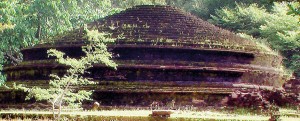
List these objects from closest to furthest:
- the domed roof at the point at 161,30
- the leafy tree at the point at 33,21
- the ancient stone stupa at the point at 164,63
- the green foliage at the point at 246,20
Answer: the ancient stone stupa at the point at 164,63 < the domed roof at the point at 161,30 < the leafy tree at the point at 33,21 < the green foliage at the point at 246,20

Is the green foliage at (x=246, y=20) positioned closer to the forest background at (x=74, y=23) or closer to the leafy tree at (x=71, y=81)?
the forest background at (x=74, y=23)

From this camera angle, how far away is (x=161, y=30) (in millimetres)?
19062

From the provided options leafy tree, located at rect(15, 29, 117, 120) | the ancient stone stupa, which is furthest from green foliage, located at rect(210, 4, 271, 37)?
leafy tree, located at rect(15, 29, 117, 120)

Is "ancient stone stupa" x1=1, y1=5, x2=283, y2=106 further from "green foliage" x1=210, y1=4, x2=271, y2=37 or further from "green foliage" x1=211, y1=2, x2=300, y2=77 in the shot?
"green foliage" x1=210, y1=4, x2=271, y2=37

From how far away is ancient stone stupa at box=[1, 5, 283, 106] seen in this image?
16.7 metres

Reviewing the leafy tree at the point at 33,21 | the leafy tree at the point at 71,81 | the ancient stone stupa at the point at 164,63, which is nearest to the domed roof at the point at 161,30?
the ancient stone stupa at the point at 164,63

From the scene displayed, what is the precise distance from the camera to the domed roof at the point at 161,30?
1847 centimetres

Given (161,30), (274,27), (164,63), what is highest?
(274,27)

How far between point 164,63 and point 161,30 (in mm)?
1720

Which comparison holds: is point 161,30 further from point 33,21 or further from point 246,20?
point 246,20

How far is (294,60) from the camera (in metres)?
29.6

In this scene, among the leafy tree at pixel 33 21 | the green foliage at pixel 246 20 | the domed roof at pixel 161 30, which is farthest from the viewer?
the green foliage at pixel 246 20

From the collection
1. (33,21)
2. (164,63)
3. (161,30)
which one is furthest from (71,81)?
(33,21)

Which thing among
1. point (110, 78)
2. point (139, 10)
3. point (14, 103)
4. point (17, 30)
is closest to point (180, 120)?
point (110, 78)
